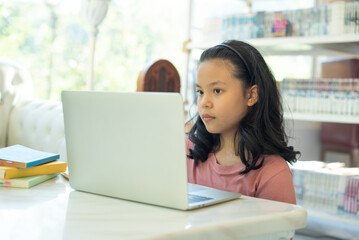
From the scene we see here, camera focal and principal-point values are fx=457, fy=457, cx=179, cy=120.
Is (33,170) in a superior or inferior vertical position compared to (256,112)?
inferior

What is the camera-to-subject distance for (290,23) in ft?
8.87

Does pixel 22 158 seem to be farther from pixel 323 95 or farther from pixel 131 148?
pixel 323 95

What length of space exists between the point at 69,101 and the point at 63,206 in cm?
21

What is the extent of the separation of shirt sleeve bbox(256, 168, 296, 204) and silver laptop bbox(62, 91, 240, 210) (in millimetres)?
234

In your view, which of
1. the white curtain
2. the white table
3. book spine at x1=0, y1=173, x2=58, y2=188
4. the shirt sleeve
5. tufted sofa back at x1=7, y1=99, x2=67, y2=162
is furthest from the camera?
the white curtain

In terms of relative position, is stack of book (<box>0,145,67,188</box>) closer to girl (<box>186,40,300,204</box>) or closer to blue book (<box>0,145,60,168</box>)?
blue book (<box>0,145,60,168</box>)

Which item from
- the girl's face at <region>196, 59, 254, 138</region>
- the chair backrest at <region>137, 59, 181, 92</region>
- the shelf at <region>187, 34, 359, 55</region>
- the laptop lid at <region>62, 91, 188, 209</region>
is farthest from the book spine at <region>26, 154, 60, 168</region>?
the shelf at <region>187, 34, 359, 55</region>

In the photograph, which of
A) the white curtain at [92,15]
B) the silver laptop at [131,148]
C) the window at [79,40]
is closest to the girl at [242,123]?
the silver laptop at [131,148]

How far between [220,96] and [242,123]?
129 millimetres

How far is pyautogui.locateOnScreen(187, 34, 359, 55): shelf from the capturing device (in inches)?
97.4

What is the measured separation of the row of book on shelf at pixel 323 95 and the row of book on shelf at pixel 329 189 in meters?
0.34

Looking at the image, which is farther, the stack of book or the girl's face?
the girl's face

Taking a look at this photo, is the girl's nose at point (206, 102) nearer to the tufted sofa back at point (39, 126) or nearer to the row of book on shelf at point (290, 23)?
the tufted sofa back at point (39, 126)

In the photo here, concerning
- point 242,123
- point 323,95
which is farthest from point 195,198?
point 323,95
